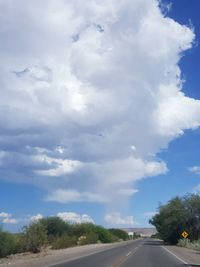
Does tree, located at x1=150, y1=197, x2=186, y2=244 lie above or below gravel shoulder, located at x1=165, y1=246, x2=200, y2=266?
above

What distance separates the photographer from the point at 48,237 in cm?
7744

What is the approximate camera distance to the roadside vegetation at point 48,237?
51.7 meters

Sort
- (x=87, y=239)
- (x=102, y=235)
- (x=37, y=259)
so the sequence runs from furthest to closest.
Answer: (x=102, y=235)
(x=87, y=239)
(x=37, y=259)

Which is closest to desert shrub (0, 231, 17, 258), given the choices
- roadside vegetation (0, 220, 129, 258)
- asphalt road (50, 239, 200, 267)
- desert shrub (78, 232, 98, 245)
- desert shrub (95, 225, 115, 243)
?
roadside vegetation (0, 220, 129, 258)

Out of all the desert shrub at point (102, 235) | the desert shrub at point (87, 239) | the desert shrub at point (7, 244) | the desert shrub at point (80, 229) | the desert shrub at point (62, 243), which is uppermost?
the desert shrub at point (102, 235)

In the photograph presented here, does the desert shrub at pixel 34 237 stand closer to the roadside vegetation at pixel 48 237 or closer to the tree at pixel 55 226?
the roadside vegetation at pixel 48 237

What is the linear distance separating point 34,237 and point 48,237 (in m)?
26.4

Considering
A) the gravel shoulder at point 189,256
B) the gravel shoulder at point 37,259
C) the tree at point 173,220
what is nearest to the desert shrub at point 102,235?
the tree at point 173,220

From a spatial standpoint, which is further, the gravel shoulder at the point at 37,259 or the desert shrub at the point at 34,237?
the desert shrub at the point at 34,237

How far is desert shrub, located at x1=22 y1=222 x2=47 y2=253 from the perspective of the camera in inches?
2031

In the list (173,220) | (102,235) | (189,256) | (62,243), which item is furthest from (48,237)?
(102,235)

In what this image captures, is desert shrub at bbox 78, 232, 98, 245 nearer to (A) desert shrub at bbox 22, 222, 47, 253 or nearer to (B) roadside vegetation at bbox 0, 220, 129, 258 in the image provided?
(B) roadside vegetation at bbox 0, 220, 129, 258

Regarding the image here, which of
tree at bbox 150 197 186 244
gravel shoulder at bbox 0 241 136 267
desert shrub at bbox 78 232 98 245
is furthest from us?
tree at bbox 150 197 186 244

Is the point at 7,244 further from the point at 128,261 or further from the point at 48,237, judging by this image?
the point at 48,237
